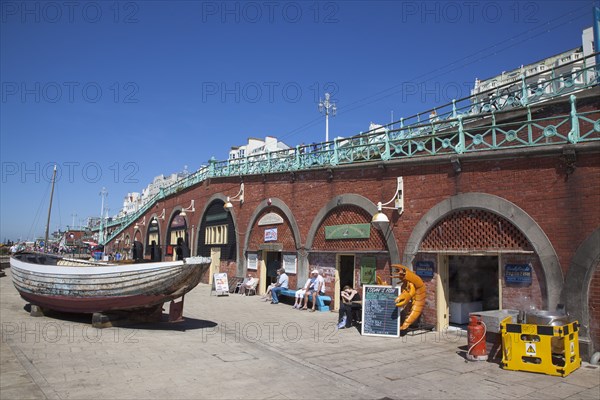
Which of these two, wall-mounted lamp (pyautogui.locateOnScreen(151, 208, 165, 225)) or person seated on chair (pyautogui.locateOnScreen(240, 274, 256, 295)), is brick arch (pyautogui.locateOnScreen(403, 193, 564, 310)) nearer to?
person seated on chair (pyautogui.locateOnScreen(240, 274, 256, 295))

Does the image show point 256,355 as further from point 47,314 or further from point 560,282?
point 47,314

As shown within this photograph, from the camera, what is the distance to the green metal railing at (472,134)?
987cm

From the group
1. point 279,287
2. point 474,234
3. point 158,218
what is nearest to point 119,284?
point 279,287

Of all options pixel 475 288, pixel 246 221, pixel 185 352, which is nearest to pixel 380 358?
pixel 185 352

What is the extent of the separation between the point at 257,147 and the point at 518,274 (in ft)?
170

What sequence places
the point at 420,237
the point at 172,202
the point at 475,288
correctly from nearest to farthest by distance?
the point at 420,237 < the point at 475,288 < the point at 172,202

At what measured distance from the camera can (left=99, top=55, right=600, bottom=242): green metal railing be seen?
9867mm

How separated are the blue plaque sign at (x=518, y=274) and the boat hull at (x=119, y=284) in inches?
278

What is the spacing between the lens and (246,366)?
7641 mm

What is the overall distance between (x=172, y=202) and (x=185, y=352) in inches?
950


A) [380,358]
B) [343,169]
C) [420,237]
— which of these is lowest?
[380,358]

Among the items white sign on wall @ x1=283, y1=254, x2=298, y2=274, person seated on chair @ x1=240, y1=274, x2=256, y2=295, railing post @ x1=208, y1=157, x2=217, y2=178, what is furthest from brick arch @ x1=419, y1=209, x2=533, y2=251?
railing post @ x1=208, y1=157, x2=217, y2=178

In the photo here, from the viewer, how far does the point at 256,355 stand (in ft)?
27.8

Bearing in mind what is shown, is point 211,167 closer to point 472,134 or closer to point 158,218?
point 158,218
